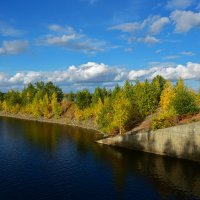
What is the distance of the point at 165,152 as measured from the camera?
309 ft

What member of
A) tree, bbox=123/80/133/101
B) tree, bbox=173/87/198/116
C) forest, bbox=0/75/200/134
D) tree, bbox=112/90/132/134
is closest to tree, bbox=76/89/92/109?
forest, bbox=0/75/200/134

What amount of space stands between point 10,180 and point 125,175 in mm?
28492

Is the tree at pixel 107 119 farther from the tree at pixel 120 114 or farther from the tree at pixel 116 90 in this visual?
the tree at pixel 116 90

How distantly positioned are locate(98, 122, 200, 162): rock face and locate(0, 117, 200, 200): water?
346 centimetres

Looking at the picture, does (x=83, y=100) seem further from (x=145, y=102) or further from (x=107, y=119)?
(x=107, y=119)

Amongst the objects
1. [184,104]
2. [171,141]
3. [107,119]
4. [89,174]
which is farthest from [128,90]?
[89,174]

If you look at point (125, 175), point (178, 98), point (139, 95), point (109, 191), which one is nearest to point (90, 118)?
point (139, 95)

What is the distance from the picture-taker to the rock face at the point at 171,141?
86.1 meters

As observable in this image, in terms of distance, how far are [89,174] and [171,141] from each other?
3183 centimetres

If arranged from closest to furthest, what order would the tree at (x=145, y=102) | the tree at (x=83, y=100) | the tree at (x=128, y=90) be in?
the tree at (x=145, y=102) < the tree at (x=128, y=90) < the tree at (x=83, y=100)

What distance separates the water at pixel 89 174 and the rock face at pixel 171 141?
11.3ft

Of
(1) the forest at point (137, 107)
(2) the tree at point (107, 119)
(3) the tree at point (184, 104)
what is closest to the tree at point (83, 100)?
(1) the forest at point (137, 107)

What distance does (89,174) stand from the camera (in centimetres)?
7400

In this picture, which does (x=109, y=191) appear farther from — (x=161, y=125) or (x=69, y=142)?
(x=69, y=142)
